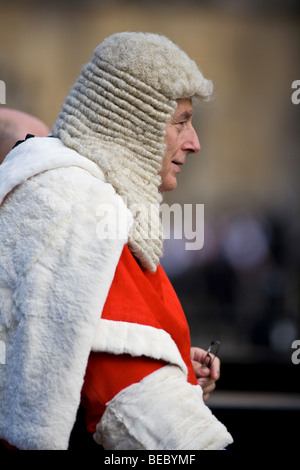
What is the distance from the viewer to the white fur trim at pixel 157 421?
6.03 ft

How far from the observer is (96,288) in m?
1.87

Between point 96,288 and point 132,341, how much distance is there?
0.54 feet

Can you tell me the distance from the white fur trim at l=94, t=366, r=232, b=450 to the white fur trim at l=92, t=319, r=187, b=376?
0.19 feet

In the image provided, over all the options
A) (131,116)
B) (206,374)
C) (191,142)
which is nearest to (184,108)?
(191,142)

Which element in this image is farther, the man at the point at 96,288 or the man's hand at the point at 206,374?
the man's hand at the point at 206,374

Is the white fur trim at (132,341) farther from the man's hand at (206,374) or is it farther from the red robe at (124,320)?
the man's hand at (206,374)

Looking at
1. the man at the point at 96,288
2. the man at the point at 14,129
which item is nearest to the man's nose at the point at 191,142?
the man at the point at 96,288

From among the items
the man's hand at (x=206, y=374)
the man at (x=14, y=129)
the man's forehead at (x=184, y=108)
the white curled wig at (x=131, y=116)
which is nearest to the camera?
the white curled wig at (x=131, y=116)

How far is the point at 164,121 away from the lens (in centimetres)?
224

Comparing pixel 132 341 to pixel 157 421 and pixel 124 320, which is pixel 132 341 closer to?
pixel 124 320

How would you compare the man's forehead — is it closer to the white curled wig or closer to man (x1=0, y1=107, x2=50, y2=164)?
the white curled wig

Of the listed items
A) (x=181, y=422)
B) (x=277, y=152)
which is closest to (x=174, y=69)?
(x=181, y=422)

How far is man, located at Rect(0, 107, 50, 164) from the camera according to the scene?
325cm

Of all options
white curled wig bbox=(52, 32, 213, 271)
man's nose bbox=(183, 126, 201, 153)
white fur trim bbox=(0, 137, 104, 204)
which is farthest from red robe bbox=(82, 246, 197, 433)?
man's nose bbox=(183, 126, 201, 153)
